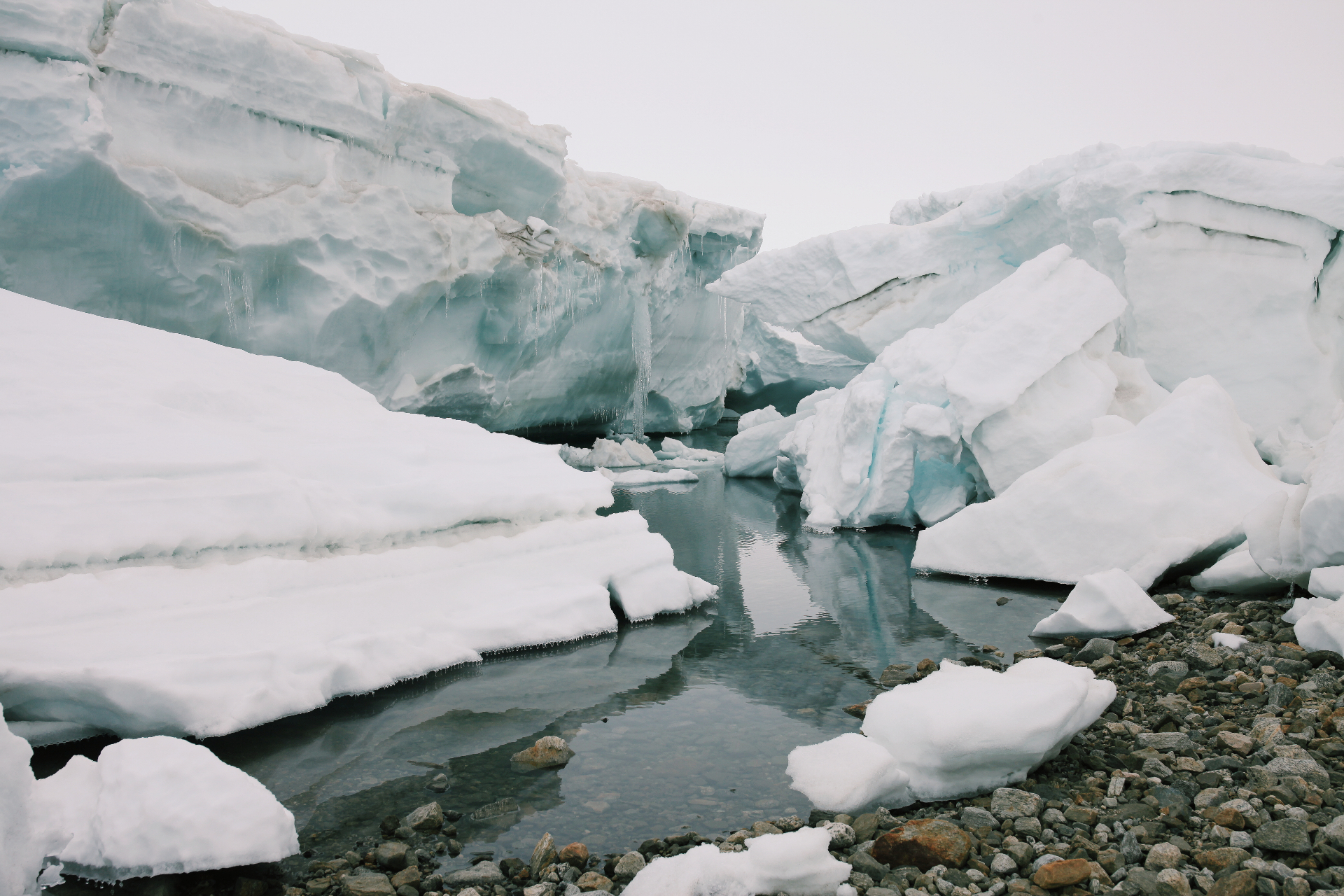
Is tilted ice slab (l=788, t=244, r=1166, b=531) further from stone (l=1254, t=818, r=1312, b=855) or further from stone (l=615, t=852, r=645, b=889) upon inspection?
stone (l=615, t=852, r=645, b=889)

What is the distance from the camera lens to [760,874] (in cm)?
270

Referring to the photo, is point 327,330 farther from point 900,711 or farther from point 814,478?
point 900,711

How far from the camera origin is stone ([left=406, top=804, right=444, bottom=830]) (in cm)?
322

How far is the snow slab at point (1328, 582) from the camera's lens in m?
4.57

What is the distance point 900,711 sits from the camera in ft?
11.9

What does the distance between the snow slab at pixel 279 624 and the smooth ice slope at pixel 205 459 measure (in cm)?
17

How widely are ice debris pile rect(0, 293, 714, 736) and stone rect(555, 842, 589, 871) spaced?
183cm

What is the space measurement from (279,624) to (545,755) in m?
1.56

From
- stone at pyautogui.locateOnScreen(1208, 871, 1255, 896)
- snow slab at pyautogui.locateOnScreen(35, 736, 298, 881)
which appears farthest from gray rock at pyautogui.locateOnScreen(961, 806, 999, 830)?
snow slab at pyautogui.locateOnScreen(35, 736, 298, 881)

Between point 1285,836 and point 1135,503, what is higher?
point 1285,836

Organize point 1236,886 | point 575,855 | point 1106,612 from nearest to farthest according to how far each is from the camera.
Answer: point 1236,886
point 575,855
point 1106,612

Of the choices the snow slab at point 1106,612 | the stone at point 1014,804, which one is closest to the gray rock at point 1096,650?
the snow slab at point 1106,612

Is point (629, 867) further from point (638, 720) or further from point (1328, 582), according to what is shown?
point (1328, 582)

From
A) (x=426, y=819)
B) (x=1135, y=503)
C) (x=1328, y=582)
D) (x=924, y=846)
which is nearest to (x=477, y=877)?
(x=426, y=819)
